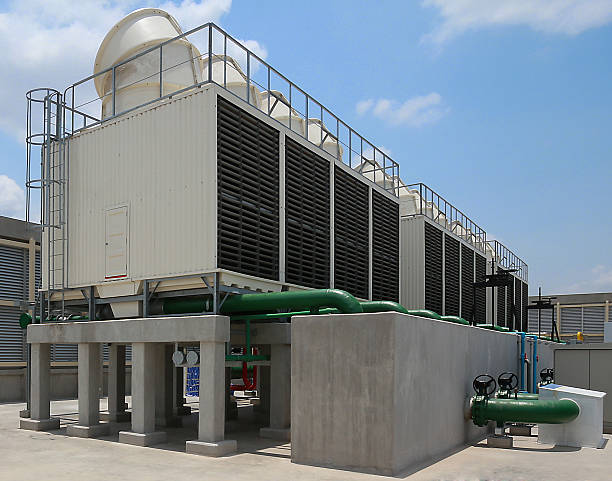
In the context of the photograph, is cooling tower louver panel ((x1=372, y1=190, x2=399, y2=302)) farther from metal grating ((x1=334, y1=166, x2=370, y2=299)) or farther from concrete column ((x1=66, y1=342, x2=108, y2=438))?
concrete column ((x1=66, y1=342, x2=108, y2=438))

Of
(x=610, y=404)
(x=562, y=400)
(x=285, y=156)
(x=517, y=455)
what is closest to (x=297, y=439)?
(x=517, y=455)

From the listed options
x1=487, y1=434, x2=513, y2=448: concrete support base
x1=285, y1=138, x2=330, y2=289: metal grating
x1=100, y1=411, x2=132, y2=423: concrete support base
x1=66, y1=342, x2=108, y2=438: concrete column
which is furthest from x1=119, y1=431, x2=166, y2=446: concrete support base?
x1=487, y1=434, x2=513, y2=448: concrete support base

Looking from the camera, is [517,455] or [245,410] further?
[245,410]

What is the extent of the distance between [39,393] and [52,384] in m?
12.8

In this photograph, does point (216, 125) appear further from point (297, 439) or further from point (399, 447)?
point (399, 447)

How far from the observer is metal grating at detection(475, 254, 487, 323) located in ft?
124

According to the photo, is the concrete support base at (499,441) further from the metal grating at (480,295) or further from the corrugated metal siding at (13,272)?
the corrugated metal siding at (13,272)

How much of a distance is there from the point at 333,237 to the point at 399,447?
9.63 m

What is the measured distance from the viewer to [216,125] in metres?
16.2

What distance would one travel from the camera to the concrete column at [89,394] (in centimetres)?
1809

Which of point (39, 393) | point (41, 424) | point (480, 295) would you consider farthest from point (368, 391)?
point (480, 295)

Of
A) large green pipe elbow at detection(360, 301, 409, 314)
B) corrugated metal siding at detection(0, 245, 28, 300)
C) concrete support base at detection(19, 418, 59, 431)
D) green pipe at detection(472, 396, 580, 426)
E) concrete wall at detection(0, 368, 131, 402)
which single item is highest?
corrugated metal siding at detection(0, 245, 28, 300)

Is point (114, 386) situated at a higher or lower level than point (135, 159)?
lower

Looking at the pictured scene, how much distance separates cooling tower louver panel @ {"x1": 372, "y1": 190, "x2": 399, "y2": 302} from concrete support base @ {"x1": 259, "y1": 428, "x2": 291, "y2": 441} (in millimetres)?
8095
